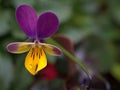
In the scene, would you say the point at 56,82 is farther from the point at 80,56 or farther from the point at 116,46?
the point at 116,46

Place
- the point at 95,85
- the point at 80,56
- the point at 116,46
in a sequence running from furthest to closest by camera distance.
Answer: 1. the point at 116,46
2. the point at 80,56
3. the point at 95,85

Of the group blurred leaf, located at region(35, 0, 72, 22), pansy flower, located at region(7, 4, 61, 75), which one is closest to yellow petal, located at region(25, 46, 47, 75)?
pansy flower, located at region(7, 4, 61, 75)

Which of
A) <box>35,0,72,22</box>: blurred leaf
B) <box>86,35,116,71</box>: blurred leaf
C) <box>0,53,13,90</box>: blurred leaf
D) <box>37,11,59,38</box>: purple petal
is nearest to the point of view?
<box>37,11,59,38</box>: purple petal

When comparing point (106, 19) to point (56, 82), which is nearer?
point (56, 82)

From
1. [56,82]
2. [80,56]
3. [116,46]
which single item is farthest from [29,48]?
[116,46]

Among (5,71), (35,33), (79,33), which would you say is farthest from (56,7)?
(35,33)

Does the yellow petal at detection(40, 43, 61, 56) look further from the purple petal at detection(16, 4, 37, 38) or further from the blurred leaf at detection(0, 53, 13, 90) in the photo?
the blurred leaf at detection(0, 53, 13, 90)

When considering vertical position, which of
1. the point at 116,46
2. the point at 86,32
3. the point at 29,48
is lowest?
the point at 116,46

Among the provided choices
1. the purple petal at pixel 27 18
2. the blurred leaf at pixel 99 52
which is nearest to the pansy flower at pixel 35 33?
the purple petal at pixel 27 18
